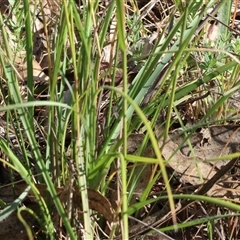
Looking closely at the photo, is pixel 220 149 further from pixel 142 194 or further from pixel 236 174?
pixel 142 194

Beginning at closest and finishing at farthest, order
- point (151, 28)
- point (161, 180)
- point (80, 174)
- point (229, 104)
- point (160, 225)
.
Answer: point (80, 174) → point (160, 225) → point (161, 180) → point (229, 104) → point (151, 28)

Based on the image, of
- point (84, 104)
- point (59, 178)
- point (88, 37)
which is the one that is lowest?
point (59, 178)

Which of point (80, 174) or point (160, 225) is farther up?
point (80, 174)

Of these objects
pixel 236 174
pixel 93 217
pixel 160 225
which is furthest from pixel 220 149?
pixel 93 217

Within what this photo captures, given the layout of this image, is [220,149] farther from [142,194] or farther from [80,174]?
[80,174]

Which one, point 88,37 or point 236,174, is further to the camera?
point 236,174

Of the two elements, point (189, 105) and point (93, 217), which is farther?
point (189, 105)

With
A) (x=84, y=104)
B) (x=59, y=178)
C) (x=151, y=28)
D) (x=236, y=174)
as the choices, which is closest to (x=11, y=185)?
(x=59, y=178)

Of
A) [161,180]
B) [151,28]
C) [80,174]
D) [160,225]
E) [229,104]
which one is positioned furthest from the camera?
[151,28]

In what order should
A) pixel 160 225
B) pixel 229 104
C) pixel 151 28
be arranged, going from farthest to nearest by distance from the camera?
pixel 151 28 → pixel 229 104 → pixel 160 225
